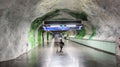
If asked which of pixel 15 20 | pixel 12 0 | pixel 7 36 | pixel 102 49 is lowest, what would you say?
pixel 102 49

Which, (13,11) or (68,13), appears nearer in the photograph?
(13,11)

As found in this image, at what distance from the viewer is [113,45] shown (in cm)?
1864

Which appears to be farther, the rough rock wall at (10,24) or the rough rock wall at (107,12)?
the rough rock wall at (107,12)

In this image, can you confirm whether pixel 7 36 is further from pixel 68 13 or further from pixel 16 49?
pixel 68 13

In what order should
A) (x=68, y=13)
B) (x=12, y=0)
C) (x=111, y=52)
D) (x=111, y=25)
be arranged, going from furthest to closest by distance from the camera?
(x=68, y=13), (x=111, y=52), (x=111, y=25), (x=12, y=0)

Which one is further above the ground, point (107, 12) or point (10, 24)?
point (107, 12)

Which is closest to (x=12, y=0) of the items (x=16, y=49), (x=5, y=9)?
(x=5, y=9)

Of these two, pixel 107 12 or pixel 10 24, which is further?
pixel 107 12

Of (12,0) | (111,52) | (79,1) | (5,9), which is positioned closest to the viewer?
(12,0)

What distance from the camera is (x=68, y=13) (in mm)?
22359

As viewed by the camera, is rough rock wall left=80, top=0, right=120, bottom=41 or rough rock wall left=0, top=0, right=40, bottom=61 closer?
rough rock wall left=0, top=0, right=40, bottom=61

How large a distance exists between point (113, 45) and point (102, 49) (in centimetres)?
420

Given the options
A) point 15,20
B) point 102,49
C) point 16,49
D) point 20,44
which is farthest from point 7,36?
point 102,49

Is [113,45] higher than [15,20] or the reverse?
the reverse
